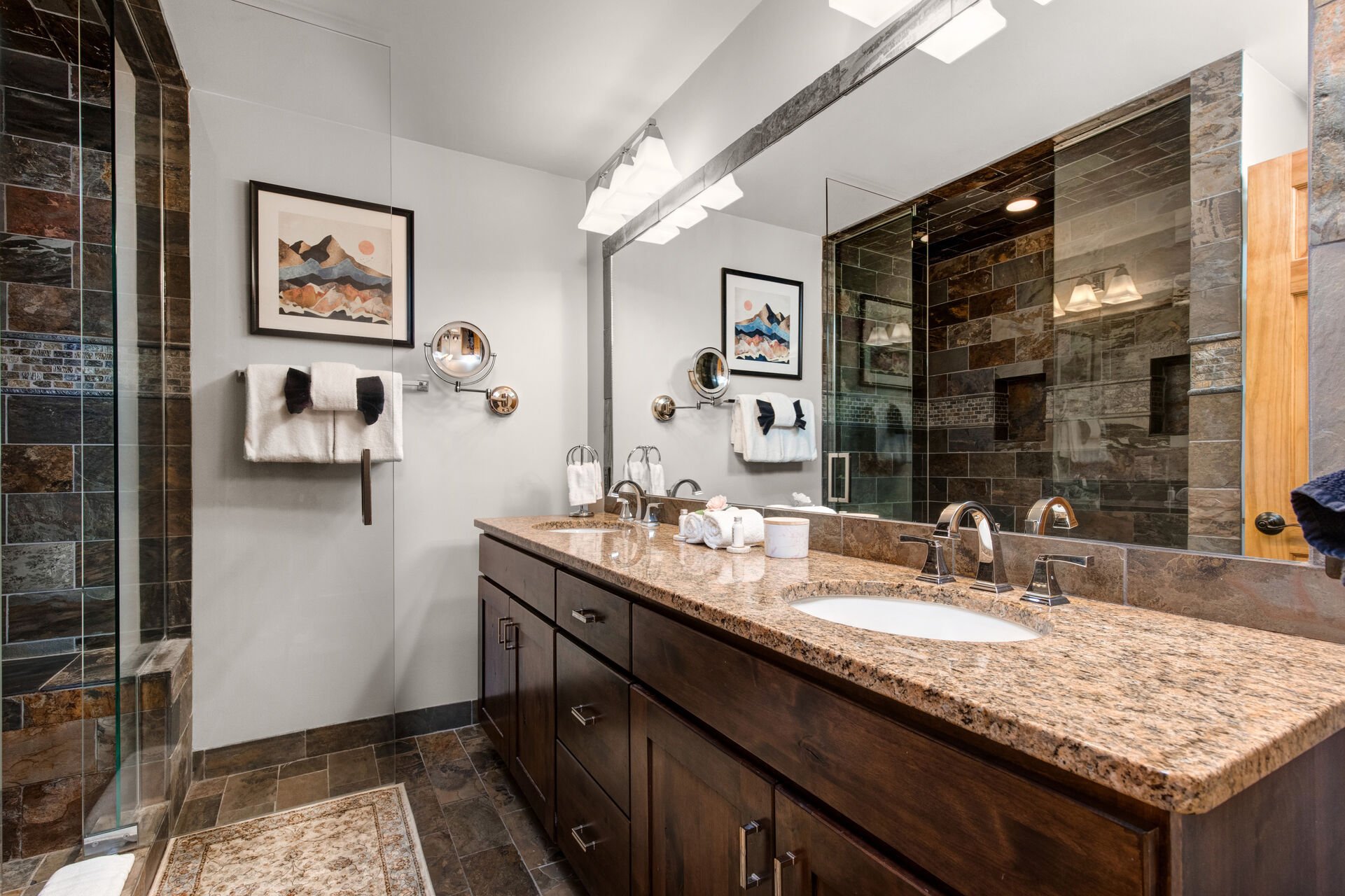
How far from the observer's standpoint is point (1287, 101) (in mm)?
839

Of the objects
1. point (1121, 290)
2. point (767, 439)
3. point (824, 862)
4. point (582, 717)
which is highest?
point (1121, 290)

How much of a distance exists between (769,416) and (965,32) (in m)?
1.04

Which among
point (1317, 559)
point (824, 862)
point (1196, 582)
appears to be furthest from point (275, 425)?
point (1317, 559)

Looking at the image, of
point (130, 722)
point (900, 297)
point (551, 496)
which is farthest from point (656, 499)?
point (130, 722)

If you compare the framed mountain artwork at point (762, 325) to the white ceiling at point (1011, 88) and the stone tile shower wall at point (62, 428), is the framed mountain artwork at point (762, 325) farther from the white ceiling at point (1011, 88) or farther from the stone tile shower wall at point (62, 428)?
the stone tile shower wall at point (62, 428)

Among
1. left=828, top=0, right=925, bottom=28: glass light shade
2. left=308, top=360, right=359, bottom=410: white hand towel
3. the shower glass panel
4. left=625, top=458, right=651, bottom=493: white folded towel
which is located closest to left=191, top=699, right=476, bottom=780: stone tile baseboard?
left=308, top=360, right=359, bottom=410: white hand towel

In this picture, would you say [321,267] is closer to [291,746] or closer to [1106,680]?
[291,746]

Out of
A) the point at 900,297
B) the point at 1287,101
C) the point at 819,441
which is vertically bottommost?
the point at 819,441

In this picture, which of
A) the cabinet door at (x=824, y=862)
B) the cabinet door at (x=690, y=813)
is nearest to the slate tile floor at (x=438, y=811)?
the cabinet door at (x=690, y=813)

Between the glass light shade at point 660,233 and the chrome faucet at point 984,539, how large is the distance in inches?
64.5

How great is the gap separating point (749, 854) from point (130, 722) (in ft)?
5.15

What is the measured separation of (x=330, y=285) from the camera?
2.01 metres

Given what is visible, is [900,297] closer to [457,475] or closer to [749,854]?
[749,854]

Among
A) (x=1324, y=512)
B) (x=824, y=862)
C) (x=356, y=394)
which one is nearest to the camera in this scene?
(x=1324, y=512)
